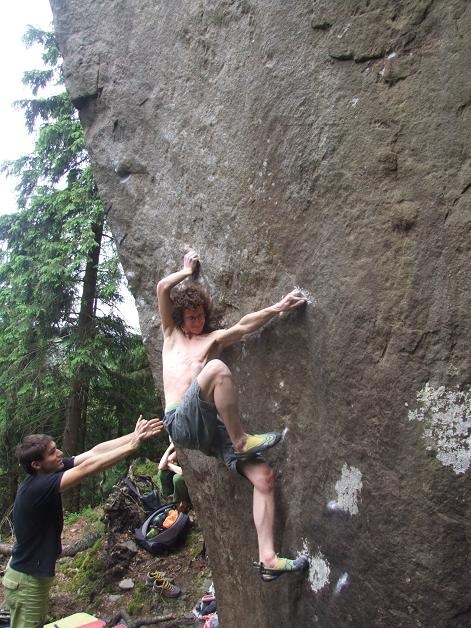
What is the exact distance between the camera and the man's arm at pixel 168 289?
357 cm

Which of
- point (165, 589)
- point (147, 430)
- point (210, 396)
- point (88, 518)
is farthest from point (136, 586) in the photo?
point (210, 396)

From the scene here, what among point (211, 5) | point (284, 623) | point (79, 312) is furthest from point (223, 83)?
point (79, 312)

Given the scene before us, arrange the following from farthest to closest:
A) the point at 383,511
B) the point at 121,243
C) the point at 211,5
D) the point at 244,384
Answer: the point at 121,243 < the point at 211,5 < the point at 244,384 < the point at 383,511

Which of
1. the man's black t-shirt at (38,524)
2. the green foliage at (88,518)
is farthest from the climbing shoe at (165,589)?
the green foliage at (88,518)

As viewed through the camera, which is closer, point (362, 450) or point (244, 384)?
point (362, 450)

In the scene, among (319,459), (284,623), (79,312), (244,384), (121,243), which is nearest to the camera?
(319,459)

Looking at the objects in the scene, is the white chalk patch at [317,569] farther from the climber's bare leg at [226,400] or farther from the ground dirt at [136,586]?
the ground dirt at [136,586]

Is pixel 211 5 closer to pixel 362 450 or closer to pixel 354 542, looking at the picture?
pixel 362 450

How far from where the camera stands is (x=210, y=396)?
303 centimetres

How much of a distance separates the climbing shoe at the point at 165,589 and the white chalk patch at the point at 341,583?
117 inches

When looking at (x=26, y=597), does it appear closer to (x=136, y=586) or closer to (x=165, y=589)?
(x=165, y=589)

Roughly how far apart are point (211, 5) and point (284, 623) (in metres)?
3.92

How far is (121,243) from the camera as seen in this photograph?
4.21 m

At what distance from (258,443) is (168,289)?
46.1 inches
